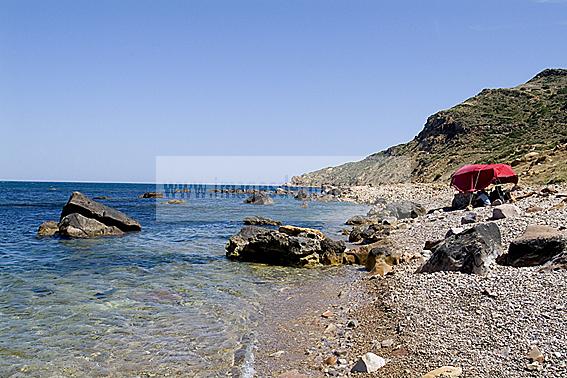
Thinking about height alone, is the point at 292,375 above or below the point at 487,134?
below

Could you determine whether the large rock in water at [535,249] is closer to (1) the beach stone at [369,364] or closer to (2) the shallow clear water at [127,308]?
(1) the beach stone at [369,364]

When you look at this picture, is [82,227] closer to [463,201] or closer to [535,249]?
[463,201]

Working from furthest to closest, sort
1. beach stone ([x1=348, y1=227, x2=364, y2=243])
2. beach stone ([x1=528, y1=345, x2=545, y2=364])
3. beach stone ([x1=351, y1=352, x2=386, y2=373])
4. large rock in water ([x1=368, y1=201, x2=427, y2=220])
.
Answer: large rock in water ([x1=368, y1=201, x2=427, y2=220]) < beach stone ([x1=348, y1=227, x2=364, y2=243]) < beach stone ([x1=351, y1=352, x2=386, y2=373]) < beach stone ([x1=528, y1=345, x2=545, y2=364])

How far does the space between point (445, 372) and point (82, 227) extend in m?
A: 21.7

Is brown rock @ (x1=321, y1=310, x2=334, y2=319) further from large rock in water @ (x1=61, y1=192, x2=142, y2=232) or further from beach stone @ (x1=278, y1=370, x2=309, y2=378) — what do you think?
large rock in water @ (x1=61, y1=192, x2=142, y2=232)

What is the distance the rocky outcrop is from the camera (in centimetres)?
2419

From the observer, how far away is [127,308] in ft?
36.1

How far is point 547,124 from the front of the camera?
65.6m

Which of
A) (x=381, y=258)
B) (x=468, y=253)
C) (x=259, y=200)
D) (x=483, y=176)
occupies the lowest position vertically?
(x=381, y=258)

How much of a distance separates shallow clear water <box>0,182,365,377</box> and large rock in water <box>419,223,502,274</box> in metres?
4.30

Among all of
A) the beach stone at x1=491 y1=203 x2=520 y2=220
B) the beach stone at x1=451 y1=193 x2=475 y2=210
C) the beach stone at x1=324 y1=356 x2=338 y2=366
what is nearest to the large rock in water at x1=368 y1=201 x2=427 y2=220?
the beach stone at x1=451 y1=193 x2=475 y2=210

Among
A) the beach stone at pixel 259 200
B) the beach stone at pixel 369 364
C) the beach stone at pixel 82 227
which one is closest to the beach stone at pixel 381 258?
the beach stone at pixel 369 364

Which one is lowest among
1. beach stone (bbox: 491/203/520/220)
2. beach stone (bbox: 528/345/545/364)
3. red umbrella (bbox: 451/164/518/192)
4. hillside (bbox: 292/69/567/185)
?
beach stone (bbox: 528/345/545/364)

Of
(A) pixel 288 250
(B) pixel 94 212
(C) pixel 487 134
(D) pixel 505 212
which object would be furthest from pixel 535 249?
(C) pixel 487 134
